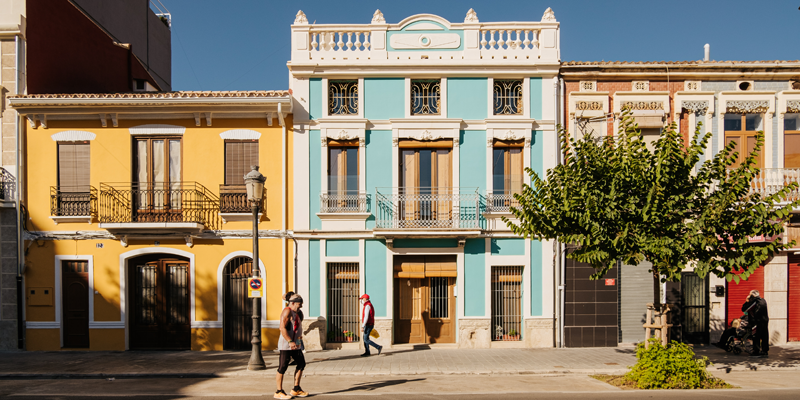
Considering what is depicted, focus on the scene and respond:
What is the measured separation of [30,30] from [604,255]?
16.0 m

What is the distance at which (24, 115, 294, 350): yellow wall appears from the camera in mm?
14078

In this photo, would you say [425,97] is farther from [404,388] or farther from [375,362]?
[404,388]

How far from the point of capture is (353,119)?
46.6 feet

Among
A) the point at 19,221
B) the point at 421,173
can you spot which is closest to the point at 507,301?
the point at 421,173

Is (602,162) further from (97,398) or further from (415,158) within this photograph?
(97,398)

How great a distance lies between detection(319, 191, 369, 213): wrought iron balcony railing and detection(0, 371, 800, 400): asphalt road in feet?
16.0

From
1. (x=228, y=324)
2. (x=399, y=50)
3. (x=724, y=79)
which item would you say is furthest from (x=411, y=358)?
(x=724, y=79)

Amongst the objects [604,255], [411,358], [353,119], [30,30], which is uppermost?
[30,30]

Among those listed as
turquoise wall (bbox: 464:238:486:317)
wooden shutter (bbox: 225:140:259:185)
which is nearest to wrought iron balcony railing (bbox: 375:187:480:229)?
turquoise wall (bbox: 464:238:486:317)

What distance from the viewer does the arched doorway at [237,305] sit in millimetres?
14188

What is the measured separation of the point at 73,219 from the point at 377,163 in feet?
27.8

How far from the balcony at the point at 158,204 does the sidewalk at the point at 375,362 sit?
11.1ft

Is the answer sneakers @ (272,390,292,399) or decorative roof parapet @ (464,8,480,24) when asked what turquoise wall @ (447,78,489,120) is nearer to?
decorative roof parapet @ (464,8,480,24)

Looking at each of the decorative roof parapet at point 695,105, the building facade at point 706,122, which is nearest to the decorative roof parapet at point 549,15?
the building facade at point 706,122
